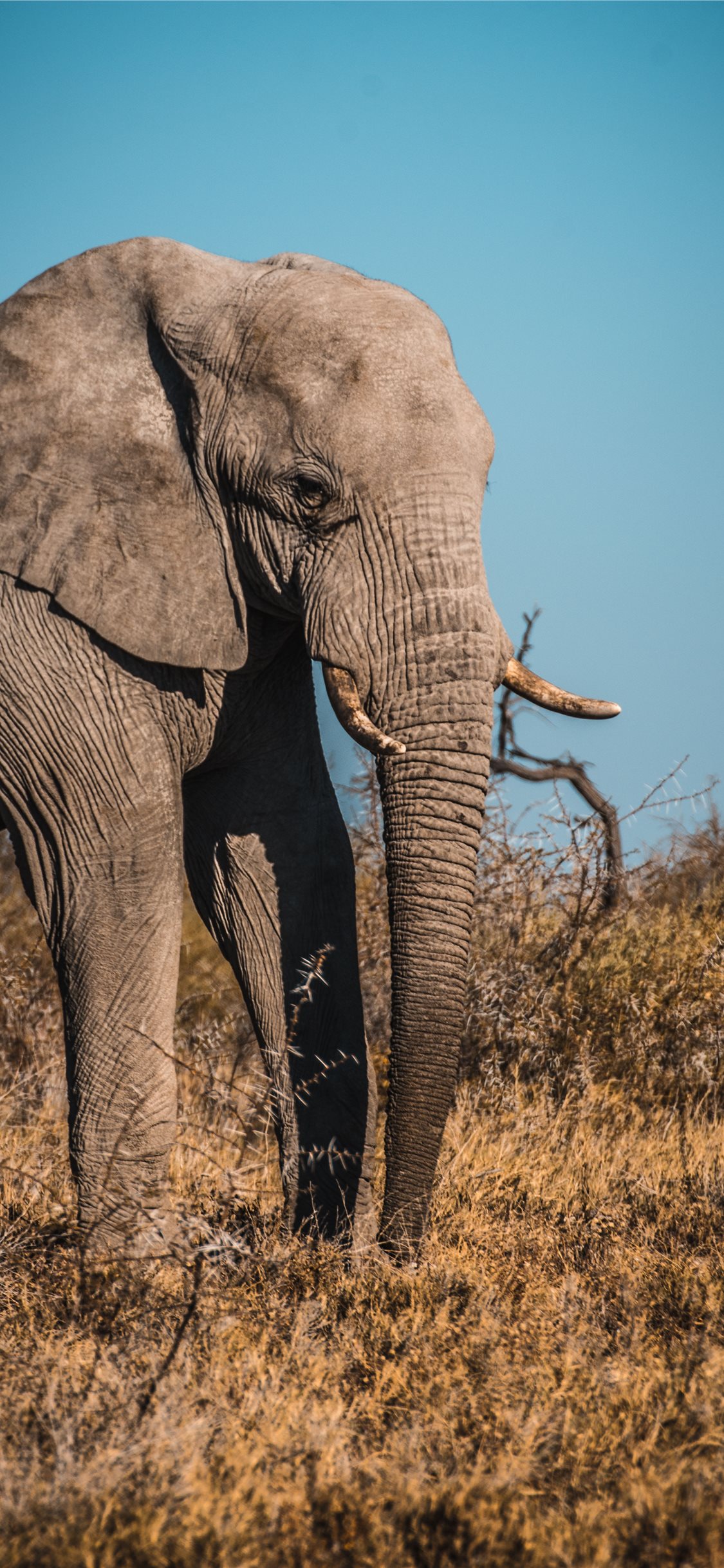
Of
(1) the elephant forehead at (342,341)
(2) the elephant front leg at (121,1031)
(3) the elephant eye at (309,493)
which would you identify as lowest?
(2) the elephant front leg at (121,1031)

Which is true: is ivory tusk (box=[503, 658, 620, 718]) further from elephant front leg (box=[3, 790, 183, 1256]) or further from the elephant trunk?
elephant front leg (box=[3, 790, 183, 1256])

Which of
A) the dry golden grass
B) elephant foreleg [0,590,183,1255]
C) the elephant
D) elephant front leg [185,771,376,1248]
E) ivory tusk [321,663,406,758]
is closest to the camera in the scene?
the dry golden grass

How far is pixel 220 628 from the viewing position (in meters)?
4.61

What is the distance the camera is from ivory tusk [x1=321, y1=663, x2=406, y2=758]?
417 centimetres

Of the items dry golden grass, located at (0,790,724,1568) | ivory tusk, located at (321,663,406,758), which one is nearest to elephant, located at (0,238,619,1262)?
ivory tusk, located at (321,663,406,758)

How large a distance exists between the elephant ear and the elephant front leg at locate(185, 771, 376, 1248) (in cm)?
72

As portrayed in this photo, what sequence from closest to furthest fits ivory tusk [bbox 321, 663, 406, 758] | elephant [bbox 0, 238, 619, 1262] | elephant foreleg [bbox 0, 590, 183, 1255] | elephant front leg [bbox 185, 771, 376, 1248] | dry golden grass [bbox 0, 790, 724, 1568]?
dry golden grass [bbox 0, 790, 724, 1568]
ivory tusk [bbox 321, 663, 406, 758]
elephant [bbox 0, 238, 619, 1262]
elephant foreleg [bbox 0, 590, 183, 1255]
elephant front leg [bbox 185, 771, 376, 1248]

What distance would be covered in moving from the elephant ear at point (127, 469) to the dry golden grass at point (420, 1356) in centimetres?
140

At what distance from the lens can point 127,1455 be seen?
2.89 meters

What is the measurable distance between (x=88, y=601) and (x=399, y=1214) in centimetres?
205

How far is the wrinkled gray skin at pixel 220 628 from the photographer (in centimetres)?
428

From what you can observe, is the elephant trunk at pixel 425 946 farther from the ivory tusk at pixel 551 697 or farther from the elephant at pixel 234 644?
the ivory tusk at pixel 551 697

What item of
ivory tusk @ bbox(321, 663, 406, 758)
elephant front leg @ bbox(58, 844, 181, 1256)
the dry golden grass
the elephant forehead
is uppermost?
the elephant forehead

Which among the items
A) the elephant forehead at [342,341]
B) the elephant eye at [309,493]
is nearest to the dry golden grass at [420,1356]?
the elephant eye at [309,493]
